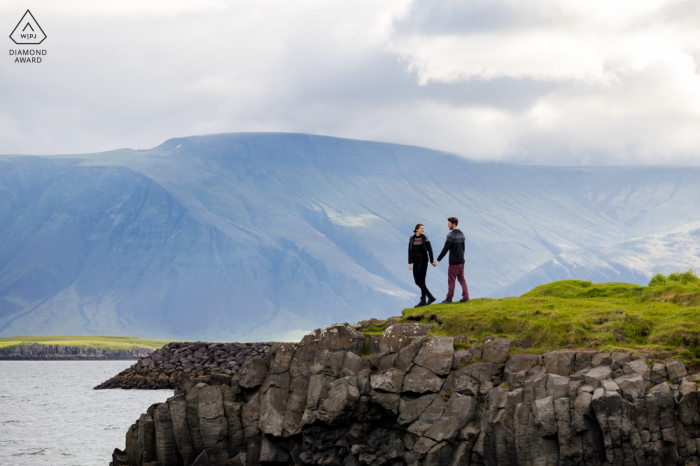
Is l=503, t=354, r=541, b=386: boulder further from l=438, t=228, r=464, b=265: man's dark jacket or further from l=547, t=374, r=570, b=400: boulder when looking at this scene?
l=438, t=228, r=464, b=265: man's dark jacket

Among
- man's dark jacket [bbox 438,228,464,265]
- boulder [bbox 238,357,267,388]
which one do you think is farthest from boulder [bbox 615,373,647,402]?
boulder [bbox 238,357,267,388]

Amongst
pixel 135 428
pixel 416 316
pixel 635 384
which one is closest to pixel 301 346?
pixel 416 316

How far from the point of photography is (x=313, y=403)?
27641 mm

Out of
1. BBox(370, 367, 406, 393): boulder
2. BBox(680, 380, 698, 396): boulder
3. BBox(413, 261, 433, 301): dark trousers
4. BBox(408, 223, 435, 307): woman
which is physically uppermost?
BBox(408, 223, 435, 307): woman

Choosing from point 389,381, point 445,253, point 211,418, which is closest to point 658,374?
point 389,381

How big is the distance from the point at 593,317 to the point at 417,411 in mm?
7818

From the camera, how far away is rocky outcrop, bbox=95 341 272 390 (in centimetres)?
9792

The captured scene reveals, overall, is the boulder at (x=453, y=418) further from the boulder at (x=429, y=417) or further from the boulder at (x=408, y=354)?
the boulder at (x=408, y=354)

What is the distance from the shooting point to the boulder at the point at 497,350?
2572 centimetres

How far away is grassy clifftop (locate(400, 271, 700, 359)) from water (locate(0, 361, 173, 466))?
23.4 metres

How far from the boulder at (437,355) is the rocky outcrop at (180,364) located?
7005cm

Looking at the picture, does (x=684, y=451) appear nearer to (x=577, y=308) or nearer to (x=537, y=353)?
(x=537, y=353)

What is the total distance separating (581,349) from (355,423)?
29.0ft

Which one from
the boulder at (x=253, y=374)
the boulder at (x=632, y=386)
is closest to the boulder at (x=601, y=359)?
the boulder at (x=632, y=386)
